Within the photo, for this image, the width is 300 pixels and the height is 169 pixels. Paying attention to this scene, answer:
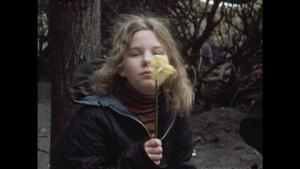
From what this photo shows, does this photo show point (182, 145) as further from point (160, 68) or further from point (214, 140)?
point (160, 68)

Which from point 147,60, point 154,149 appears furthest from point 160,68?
point 154,149

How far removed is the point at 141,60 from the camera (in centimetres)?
255

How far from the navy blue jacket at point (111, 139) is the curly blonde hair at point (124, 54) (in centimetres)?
6

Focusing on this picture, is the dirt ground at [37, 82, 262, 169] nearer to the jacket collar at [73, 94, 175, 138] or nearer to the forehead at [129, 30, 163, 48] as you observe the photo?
the jacket collar at [73, 94, 175, 138]

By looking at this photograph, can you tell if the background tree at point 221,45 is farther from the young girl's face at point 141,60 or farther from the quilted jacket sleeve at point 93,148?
the quilted jacket sleeve at point 93,148

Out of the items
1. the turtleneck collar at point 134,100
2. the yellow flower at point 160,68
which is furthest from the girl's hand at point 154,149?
the yellow flower at point 160,68

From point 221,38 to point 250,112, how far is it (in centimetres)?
38

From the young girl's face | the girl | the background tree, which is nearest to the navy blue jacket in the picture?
the girl

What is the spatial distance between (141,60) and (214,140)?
0.54 m

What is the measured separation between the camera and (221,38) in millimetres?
2713

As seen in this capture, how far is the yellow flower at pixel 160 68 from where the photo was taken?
2.53m
